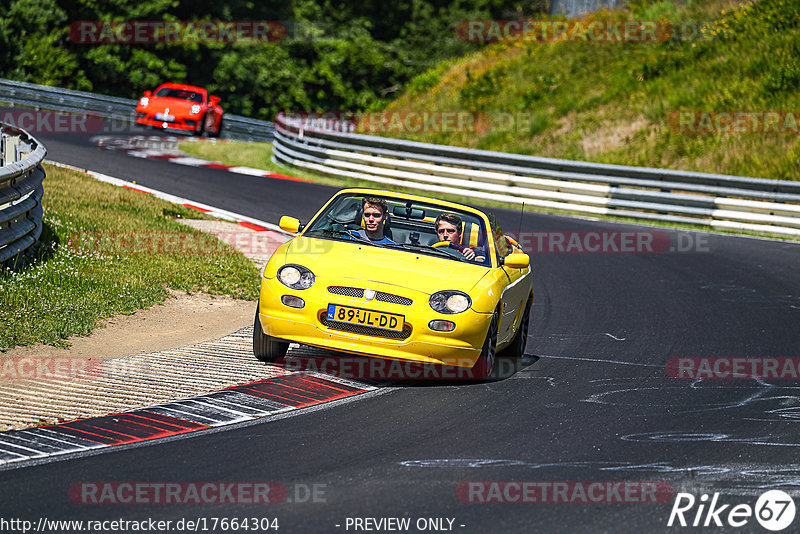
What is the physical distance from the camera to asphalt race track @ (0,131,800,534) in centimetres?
536

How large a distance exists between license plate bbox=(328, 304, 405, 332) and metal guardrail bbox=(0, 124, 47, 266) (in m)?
4.07

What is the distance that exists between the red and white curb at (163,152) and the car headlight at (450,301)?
15.7 metres

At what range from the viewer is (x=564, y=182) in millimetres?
21938

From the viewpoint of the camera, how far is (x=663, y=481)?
6.05m

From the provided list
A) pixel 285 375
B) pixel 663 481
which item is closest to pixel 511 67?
pixel 285 375

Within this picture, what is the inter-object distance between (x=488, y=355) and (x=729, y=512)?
3051 millimetres

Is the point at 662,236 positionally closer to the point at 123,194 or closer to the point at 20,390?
the point at 123,194
